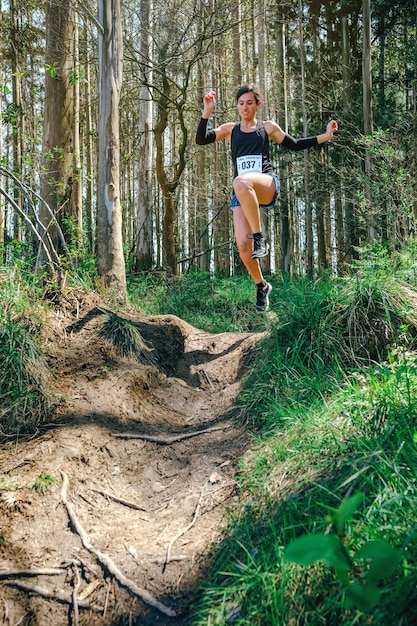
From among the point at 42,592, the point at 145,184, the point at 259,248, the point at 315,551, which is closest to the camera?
the point at 315,551

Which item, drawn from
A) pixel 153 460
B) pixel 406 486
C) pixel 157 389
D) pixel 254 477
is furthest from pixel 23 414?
pixel 406 486

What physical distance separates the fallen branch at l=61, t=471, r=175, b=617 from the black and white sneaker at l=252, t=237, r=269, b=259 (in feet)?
8.01

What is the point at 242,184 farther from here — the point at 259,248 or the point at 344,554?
the point at 344,554

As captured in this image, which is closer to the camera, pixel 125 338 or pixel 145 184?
pixel 125 338

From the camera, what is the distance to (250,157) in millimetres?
4152

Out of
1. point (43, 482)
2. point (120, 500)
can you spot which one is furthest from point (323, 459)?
point (43, 482)

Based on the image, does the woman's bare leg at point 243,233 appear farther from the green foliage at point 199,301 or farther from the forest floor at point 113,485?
the green foliage at point 199,301

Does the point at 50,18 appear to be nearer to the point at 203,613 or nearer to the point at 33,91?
the point at 203,613

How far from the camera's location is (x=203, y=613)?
1929 mm

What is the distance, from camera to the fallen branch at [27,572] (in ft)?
7.66

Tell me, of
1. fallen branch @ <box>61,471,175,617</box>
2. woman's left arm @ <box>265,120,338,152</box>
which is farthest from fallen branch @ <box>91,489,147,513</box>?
woman's left arm @ <box>265,120,338,152</box>

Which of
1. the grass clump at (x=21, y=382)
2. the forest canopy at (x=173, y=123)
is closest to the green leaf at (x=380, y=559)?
the grass clump at (x=21, y=382)

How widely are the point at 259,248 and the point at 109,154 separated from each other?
2876mm

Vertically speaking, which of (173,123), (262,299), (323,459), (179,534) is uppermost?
(173,123)
